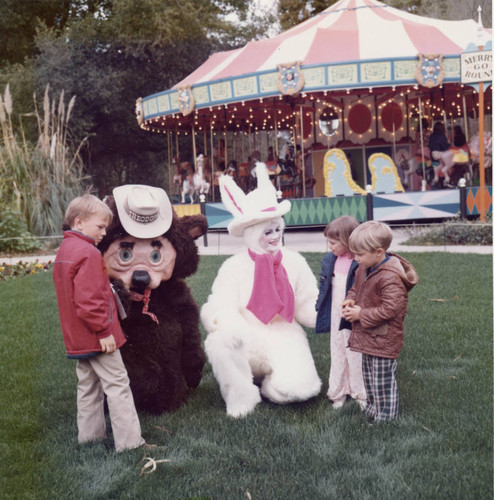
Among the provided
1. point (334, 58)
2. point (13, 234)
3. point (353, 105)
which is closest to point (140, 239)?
point (13, 234)

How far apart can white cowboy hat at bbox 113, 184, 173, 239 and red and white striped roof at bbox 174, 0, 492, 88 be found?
1022cm

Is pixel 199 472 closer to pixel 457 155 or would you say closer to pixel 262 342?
pixel 262 342

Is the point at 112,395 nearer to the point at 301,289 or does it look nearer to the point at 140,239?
the point at 140,239

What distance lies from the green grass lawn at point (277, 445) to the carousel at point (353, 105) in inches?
333

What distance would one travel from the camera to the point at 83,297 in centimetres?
312

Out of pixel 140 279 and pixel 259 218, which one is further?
pixel 259 218

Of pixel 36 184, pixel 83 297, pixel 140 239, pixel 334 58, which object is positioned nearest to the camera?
pixel 83 297

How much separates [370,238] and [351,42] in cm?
1269

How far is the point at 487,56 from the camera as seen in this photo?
11.2m

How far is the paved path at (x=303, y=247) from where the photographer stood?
33.9ft

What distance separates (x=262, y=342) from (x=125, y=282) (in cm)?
91

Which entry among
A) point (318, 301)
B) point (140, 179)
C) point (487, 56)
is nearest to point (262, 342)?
point (318, 301)

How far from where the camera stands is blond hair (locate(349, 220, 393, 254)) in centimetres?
335

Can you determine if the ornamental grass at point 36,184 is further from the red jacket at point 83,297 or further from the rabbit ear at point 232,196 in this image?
the red jacket at point 83,297
